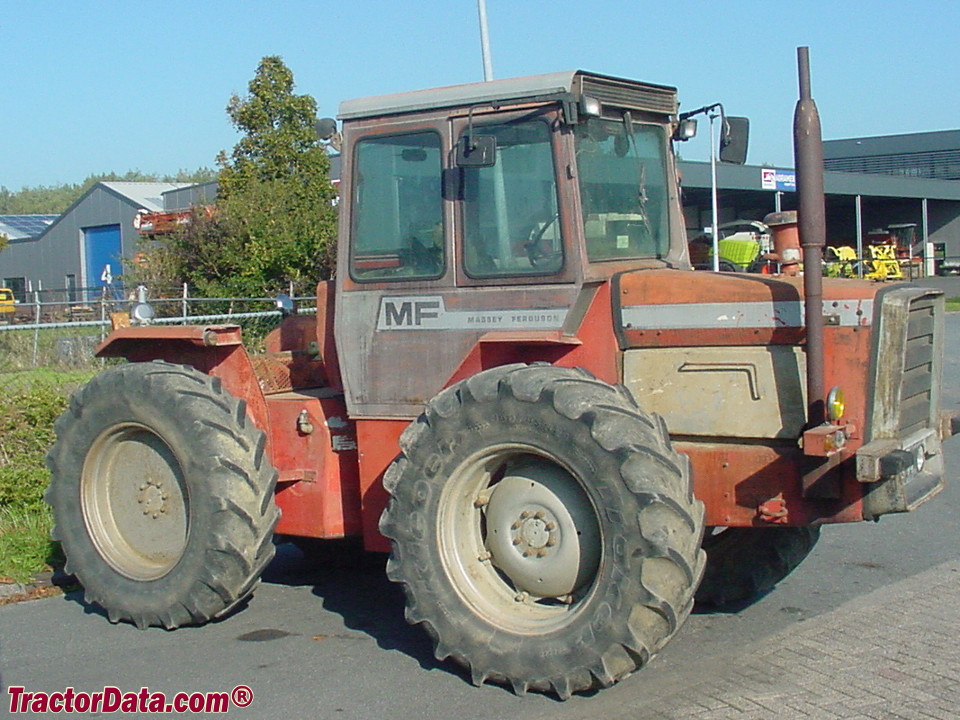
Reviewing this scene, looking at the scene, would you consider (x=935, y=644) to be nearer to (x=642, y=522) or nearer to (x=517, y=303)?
(x=642, y=522)

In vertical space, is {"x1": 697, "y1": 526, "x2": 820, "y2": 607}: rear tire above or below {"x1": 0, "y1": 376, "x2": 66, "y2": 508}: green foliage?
below

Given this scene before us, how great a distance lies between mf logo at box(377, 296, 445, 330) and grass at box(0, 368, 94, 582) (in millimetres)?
3177

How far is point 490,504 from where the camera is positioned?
17.9ft

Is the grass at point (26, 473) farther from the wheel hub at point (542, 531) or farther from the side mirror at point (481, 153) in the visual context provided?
the side mirror at point (481, 153)

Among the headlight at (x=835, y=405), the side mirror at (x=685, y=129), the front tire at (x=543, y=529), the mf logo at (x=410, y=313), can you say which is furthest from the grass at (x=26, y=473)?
the headlight at (x=835, y=405)

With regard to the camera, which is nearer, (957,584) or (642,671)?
(642,671)

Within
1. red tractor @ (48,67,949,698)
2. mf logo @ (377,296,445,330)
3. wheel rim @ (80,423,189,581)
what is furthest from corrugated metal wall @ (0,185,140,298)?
mf logo @ (377,296,445,330)

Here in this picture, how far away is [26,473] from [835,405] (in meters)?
5.99

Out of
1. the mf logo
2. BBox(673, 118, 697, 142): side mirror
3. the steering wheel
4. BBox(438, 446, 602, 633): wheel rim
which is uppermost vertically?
BBox(673, 118, 697, 142): side mirror

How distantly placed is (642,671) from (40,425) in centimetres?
550

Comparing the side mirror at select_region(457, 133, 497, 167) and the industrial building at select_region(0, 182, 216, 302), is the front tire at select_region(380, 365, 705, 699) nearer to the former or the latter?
the side mirror at select_region(457, 133, 497, 167)

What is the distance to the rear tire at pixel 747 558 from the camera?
20.9ft

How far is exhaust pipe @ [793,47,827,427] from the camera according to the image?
197 inches

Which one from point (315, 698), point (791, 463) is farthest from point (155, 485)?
point (791, 463)
